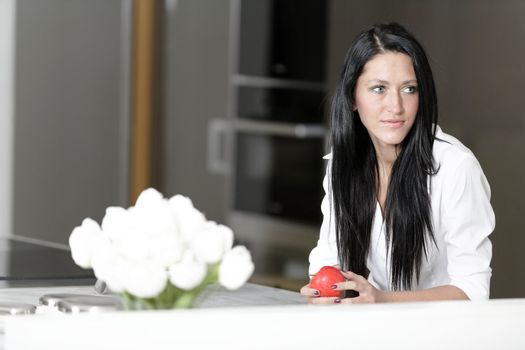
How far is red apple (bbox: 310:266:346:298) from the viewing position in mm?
1946

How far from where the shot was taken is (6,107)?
511 centimetres

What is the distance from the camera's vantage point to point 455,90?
3.75 meters

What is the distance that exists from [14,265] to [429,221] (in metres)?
0.93

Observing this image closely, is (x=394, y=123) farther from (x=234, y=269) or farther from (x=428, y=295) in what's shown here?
(x=234, y=269)

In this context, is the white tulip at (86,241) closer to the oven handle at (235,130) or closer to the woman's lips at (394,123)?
the woman's lips at (394,123)

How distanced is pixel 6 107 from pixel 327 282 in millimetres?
3439

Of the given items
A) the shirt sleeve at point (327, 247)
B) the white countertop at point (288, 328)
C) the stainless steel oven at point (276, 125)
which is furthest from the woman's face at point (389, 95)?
the stainless steel oven at point (276, 125)

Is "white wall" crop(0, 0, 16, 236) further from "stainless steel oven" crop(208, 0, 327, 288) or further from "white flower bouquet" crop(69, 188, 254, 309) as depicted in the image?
"white flower bouquet" crop(69, 188, 254, 309)

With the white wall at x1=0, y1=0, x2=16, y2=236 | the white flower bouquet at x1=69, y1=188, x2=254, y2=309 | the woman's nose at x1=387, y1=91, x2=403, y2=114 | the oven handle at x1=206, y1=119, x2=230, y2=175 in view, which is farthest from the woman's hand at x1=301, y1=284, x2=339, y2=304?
the oven handle at x1=206, y1=119, x2=230, y2=175

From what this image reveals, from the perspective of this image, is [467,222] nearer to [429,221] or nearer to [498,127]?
[429,221]

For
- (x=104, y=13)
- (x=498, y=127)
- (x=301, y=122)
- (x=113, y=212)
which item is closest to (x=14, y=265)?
(x=113, y=212)

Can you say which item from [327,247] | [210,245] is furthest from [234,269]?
[327,247]

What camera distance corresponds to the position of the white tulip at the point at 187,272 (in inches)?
54.4

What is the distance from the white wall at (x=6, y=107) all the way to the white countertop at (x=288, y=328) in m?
3.76
